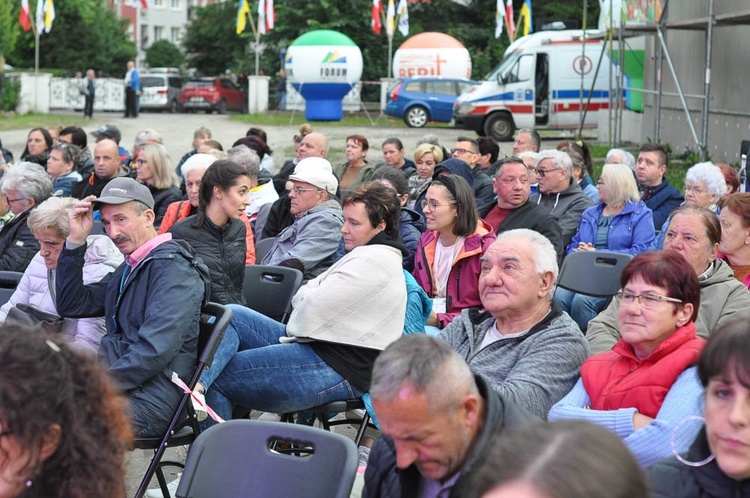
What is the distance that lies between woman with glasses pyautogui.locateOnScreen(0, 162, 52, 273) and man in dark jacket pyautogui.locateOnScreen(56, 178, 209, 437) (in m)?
1.57

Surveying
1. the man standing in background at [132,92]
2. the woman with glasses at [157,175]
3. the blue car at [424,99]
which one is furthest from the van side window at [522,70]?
the woman with glasses at [157,175]

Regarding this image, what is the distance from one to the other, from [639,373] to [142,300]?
2.06 m

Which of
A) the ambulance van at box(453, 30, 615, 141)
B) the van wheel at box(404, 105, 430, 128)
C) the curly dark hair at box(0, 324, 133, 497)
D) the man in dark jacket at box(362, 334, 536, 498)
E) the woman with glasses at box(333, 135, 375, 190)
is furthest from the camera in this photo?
the van wheel at box(404, 105, 430, 128)

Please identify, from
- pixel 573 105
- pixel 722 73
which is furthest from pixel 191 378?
pixel 573 105

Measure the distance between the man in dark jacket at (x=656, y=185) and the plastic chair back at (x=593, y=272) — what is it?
2.63m

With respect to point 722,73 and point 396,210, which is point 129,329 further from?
point 722,73

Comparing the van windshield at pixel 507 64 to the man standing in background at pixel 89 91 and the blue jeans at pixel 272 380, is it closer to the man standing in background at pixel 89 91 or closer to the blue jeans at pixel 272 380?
the man standing in background at pixel 89 91

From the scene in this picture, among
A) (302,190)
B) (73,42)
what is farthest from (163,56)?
(302,190)

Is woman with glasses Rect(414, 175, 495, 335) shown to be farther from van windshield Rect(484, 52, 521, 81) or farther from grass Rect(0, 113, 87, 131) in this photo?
grass Rect(0, 113, 87, 131)

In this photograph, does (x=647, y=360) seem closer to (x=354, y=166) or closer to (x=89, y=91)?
(x=354, y=166)

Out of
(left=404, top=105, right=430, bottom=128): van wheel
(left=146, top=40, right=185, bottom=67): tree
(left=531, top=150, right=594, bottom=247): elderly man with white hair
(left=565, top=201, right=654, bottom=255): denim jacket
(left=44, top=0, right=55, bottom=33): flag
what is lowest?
(left=565, top=201, right=654, bottom=255): denim jacket

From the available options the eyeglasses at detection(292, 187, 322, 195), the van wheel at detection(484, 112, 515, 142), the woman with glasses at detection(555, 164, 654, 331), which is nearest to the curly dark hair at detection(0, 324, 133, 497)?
the eyeglasses at detection(292, 187, 322, 195)

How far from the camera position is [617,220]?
707 cm

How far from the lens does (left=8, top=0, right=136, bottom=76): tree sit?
4597 centimetres
